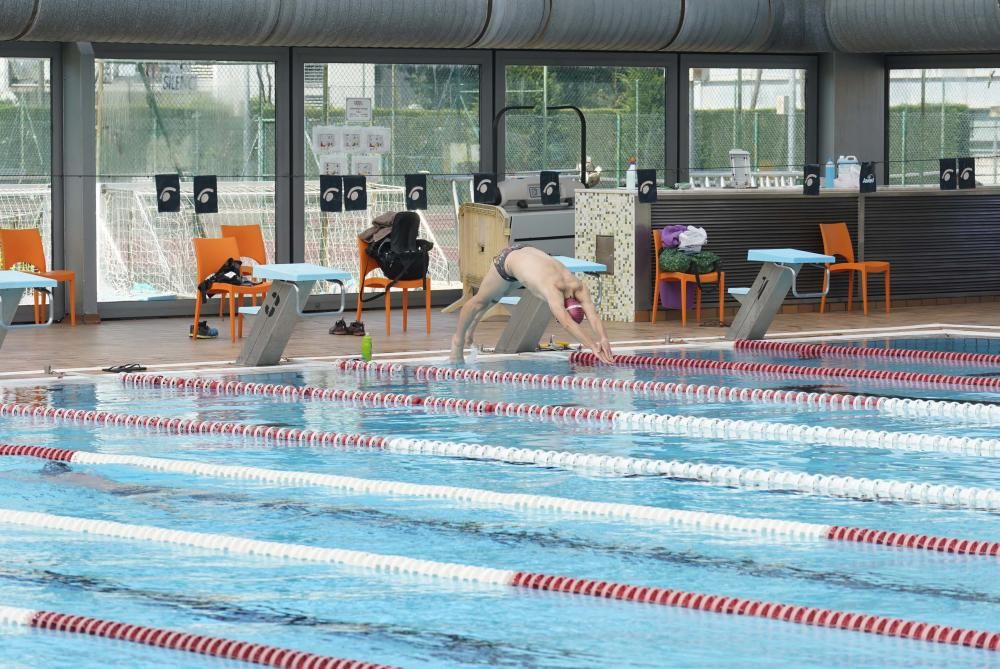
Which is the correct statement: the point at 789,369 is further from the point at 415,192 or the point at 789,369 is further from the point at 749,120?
the point at 749,120

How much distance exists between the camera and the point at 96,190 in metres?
14.4

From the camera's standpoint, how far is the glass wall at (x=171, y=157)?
571 inches

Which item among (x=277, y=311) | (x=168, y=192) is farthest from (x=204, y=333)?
(x=277, y=311)

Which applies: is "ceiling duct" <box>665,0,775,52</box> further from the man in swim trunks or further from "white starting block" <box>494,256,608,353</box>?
the man in swim trunks

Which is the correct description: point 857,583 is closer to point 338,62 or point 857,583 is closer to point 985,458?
point 985,458

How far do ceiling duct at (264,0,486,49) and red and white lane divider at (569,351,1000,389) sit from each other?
11.7 ft

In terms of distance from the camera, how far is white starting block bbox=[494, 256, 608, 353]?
12.1m

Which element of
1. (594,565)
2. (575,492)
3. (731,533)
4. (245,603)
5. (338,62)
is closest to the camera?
(245,603)

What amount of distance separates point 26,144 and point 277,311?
3.93 metres

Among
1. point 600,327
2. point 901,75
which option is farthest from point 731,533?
point 901,75

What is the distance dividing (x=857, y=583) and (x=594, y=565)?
881 millimetres

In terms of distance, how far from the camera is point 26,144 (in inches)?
558

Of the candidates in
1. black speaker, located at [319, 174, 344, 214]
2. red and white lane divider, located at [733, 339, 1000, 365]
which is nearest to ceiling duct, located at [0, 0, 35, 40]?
black speaker, located at [319, 174, 344, 214]

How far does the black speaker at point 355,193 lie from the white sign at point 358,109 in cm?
105
